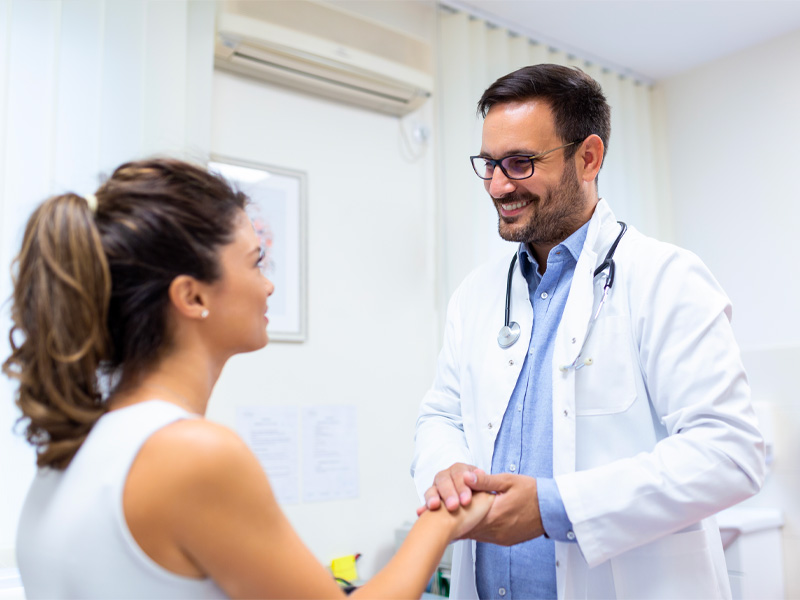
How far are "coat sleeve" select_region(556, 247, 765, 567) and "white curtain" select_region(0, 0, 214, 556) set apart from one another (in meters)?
1.46

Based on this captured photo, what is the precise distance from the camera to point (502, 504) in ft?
4.33

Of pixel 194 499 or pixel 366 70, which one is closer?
pixel 194 499

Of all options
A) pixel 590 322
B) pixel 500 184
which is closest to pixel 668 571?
pixel 590 322

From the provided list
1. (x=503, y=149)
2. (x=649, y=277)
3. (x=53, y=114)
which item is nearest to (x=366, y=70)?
(x=53, y=114)

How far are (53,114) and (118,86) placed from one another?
215 millimetres

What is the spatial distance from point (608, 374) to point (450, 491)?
391 mm

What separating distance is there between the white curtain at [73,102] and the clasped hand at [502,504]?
1.32m

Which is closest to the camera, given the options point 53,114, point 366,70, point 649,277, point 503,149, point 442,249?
point 649,277

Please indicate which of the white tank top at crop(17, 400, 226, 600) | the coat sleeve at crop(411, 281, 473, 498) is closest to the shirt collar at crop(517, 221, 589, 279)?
the coat sleeve at crop(411, 281, 473, 498)

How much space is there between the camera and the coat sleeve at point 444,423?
1.55m

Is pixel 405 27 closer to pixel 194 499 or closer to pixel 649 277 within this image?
pixel 649 277

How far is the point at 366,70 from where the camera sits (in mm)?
2881

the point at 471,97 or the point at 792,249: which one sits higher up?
the point at 471,97

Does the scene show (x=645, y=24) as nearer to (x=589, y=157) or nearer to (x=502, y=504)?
(x=589, y=157)
